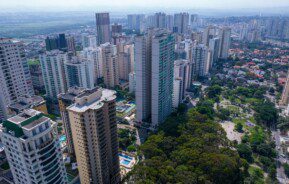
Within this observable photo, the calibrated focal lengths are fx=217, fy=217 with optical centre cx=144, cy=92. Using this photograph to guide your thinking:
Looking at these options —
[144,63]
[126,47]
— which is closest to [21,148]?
[144,63]

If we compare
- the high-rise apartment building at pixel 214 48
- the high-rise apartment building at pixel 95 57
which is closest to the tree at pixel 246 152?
the high-rise apartment building at pixel 95 57

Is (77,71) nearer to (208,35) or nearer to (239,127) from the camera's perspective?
(239,127)

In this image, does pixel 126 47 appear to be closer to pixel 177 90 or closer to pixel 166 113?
pixel 177 90

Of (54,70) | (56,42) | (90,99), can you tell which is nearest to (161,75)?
(90,99)

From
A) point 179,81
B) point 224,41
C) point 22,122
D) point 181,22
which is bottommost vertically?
point 179,81

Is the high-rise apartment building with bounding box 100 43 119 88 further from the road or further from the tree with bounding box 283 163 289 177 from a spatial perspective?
the tree with bounding box 283 163 289 177

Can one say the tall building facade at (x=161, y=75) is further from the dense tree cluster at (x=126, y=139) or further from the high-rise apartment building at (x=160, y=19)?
the high-rise apartment building at (x=160, y=19)
